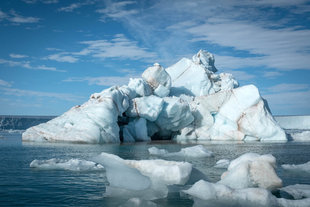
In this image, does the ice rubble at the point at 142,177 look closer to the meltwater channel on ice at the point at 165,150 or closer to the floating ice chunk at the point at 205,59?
the meltwater channel on ice at the point at 165,150

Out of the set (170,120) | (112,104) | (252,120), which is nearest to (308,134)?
(252,120)

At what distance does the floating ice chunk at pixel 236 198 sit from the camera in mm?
6148

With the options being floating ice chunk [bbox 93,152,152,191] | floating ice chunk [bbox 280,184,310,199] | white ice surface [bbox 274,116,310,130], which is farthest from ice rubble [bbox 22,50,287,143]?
white ice surface [bbox 274,116,310,130]

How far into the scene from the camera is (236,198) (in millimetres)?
6305

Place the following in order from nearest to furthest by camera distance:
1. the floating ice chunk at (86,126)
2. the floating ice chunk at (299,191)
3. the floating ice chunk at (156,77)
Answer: the floating ice chunk at (299,191) → the floating ice chunk at (86,126) → the floating ice chunk at (156,77)

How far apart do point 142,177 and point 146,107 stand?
2073 cm

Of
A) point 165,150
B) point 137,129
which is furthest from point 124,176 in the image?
point 137,129

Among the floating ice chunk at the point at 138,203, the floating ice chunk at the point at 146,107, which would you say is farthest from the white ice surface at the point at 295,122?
the floating ice chunk at the point at 138,203

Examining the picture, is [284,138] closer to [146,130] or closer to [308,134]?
[308,134]

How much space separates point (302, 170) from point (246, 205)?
5.15 metres

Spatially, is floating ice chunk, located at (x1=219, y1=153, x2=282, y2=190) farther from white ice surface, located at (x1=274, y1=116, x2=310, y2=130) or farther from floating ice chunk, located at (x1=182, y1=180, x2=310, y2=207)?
white ice surface, located at (x1=274, y1=116, x2=310, y2=130)

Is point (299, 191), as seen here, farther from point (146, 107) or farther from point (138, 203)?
point (146, 107)

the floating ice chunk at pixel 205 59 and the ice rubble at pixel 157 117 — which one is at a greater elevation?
the floating ice chunk at pixel 205 59

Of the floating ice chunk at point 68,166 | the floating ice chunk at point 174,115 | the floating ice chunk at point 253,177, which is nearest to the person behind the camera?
the floating ice chunk at point 253,177
